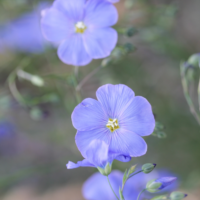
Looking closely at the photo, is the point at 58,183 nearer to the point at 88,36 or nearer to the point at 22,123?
the point at 22,123

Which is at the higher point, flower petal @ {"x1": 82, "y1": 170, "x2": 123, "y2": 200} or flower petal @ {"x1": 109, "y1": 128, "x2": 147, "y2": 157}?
flower petal @ {"x1": 82, "y1": 170, "x2": 123, "y2": 200}

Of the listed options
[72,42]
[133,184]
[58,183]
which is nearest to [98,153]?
[72,42]

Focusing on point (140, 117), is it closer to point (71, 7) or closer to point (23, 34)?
point (71, 7)

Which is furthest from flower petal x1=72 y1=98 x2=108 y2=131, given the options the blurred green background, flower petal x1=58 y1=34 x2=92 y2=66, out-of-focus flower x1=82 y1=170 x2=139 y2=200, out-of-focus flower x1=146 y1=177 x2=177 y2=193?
the blurred green background

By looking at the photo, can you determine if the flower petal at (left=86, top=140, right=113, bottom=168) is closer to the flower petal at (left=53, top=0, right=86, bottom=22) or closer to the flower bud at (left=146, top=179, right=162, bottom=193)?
the flower bud at (left=146, top=179, right=162, bottom=193)

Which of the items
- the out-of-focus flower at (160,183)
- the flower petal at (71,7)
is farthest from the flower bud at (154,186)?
the flower petal at (71,7)

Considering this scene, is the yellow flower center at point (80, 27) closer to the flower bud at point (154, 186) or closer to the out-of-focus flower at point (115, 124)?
the out-of-focus flower at point (115, 124)
